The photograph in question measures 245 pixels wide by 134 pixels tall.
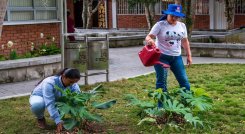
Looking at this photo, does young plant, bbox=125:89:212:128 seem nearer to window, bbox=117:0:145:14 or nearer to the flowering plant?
the flowering plant

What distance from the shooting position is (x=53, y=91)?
551 centimetres

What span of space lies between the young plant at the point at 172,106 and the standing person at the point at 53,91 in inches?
37.2

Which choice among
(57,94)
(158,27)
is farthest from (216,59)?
(57,94)

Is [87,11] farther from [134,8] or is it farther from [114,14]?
[134,8]

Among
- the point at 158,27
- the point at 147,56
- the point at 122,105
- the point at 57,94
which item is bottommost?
the point at 122,105

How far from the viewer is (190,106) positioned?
6094mm

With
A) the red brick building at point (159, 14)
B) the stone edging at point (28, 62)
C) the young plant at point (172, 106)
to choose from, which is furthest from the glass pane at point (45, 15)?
the red brick building at point (159, 14)

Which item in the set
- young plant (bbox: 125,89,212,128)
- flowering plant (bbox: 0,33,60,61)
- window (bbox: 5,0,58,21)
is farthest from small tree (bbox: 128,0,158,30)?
young plant (bbox: 125,89,212,128)

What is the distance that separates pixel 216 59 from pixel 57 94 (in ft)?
30.8

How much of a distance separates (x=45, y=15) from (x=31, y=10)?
19.5 inches

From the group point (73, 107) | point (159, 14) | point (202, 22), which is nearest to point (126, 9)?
point (159, 14)

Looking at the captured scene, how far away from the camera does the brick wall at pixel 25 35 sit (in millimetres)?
10828

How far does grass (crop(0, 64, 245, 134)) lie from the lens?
19.2 feet

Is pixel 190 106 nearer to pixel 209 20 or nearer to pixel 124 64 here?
pixel 124 64
